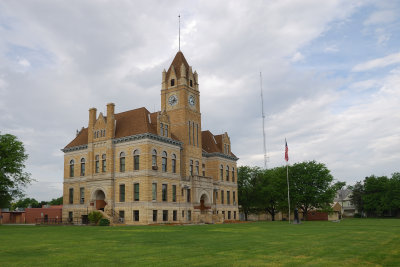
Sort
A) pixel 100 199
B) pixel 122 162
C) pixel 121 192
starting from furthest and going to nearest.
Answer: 1. pixel 100 199
2. pixel 122 162
3. pixel 121 192

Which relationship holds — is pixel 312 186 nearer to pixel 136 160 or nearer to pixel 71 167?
pixel 136 160

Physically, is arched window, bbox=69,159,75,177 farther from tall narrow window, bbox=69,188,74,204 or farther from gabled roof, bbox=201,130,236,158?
gabled roof, bbox=201,130,236,158

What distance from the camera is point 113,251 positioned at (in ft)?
56.9

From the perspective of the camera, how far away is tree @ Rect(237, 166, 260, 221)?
277ft

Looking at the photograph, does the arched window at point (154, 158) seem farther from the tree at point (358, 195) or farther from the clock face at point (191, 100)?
the tree at point (358, 195)

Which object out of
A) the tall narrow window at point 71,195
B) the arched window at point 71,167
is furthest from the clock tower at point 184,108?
the tall narrow window at point 71,195

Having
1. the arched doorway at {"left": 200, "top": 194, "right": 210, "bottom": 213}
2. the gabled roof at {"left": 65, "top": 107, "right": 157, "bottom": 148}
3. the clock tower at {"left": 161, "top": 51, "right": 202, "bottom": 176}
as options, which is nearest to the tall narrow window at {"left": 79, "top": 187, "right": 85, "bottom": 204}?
the gabled roof at {"left": 65, "top": 107, "right": 157, "bottom": 148}

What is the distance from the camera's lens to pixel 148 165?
2132 inches

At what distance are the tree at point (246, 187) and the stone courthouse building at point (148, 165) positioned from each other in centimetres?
1465

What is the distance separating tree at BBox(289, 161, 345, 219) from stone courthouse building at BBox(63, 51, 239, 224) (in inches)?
612

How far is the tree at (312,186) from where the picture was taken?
71750mm

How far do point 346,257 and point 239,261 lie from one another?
4.72m

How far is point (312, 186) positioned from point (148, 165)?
1391 inches

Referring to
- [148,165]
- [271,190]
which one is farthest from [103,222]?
[271,190]
